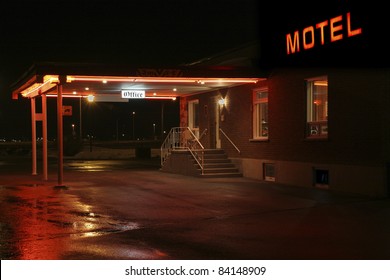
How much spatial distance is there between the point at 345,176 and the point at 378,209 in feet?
11.2

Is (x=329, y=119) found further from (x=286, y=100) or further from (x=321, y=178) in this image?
(x=286, y=100)

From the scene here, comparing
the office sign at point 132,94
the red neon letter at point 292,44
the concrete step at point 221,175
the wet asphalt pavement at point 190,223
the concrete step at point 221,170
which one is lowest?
the wet asphalt pavement at point 190,223

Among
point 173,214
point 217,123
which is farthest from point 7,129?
point 173,214

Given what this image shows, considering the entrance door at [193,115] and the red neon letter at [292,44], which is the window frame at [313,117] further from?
the entrance door at [193,115]

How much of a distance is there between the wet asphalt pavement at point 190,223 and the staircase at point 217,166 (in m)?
3.35

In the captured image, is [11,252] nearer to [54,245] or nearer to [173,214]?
[54,245]

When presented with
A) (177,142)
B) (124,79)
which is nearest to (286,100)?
(124,79)

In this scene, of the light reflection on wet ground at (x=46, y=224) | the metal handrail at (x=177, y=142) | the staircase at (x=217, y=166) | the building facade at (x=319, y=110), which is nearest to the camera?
the light reflection on wet ground at (x=46, y=224)

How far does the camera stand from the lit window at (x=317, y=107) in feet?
59.2

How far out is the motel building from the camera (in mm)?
15664

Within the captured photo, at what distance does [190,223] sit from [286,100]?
9.19 m

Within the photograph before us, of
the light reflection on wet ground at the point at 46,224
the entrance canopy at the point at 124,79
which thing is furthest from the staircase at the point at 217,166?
the light reflection on wet ground at the point at 46,224

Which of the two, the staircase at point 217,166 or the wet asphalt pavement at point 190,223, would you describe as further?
the staircase at point 217,166

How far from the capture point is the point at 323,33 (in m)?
16.5
